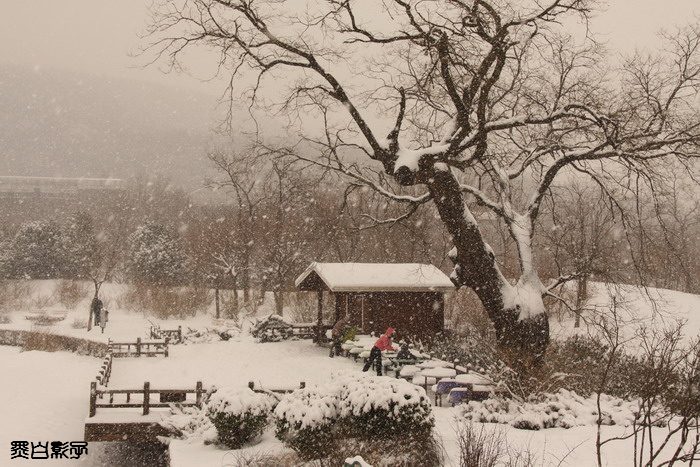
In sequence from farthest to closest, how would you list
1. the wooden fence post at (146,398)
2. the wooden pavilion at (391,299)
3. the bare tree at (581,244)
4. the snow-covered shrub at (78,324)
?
the snow-covered shrub at (78,324) < the wooden pavilion at (391,299) < the bare tree at (581,244) < the wooden fence post at (146,398)

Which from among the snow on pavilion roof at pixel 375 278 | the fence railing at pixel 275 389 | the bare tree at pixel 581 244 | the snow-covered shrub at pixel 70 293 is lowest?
the fence railing at pixel 275 389

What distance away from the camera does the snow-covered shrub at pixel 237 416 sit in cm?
1252

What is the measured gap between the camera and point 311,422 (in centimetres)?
1131

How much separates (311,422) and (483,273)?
6735mm

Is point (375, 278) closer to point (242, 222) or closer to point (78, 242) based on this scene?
point (242, 222)

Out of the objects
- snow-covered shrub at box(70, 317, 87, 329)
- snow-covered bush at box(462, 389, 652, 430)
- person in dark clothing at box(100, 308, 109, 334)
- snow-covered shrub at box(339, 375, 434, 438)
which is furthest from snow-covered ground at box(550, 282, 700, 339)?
snow-covered shrub at box(70, 317, 87, 329)

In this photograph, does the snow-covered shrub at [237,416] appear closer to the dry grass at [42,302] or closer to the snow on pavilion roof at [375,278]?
the snow on pavilion roof at [375,278]

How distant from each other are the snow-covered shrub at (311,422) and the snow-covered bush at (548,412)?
3.29 m

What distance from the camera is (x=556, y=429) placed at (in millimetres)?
13047

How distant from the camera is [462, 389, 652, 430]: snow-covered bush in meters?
13.2

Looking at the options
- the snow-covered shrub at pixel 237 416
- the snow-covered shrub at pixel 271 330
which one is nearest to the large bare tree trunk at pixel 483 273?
the snow-covered shrub at pixel 237 416

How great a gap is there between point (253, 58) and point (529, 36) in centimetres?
636

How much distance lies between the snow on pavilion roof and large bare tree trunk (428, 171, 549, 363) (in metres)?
8.76

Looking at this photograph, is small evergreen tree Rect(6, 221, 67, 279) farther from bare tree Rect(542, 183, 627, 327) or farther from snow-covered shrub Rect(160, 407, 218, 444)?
snow-covered shrub Rect(160, 407, 218, 444)
